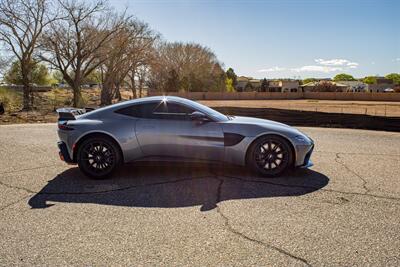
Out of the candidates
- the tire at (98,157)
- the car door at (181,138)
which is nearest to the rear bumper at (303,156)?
the car door at (181,138)

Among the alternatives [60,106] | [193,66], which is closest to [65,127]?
[60,106]

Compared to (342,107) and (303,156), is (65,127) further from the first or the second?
(342,107)

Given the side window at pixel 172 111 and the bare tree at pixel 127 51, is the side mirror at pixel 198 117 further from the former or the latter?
the bare tree at pixel 127 51

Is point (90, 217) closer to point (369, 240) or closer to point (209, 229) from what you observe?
point (209, 229)

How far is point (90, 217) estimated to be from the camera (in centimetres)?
391

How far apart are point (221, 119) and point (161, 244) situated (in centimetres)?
282

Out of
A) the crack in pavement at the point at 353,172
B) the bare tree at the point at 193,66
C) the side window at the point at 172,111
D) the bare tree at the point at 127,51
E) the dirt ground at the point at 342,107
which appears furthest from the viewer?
the bare tree at the point at 193,66

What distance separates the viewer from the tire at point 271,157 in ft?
18.1

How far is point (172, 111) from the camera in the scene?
5574 mm

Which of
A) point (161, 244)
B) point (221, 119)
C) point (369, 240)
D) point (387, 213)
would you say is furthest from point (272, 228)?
point (221, 119)

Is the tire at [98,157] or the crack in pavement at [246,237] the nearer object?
the crack in pavement at [246,237]

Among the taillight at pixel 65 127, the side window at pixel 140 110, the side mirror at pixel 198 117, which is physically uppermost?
the side window at pixel 140 110

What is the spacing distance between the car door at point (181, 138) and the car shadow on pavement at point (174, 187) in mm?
321

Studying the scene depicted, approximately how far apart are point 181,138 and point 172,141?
0.50 ft
